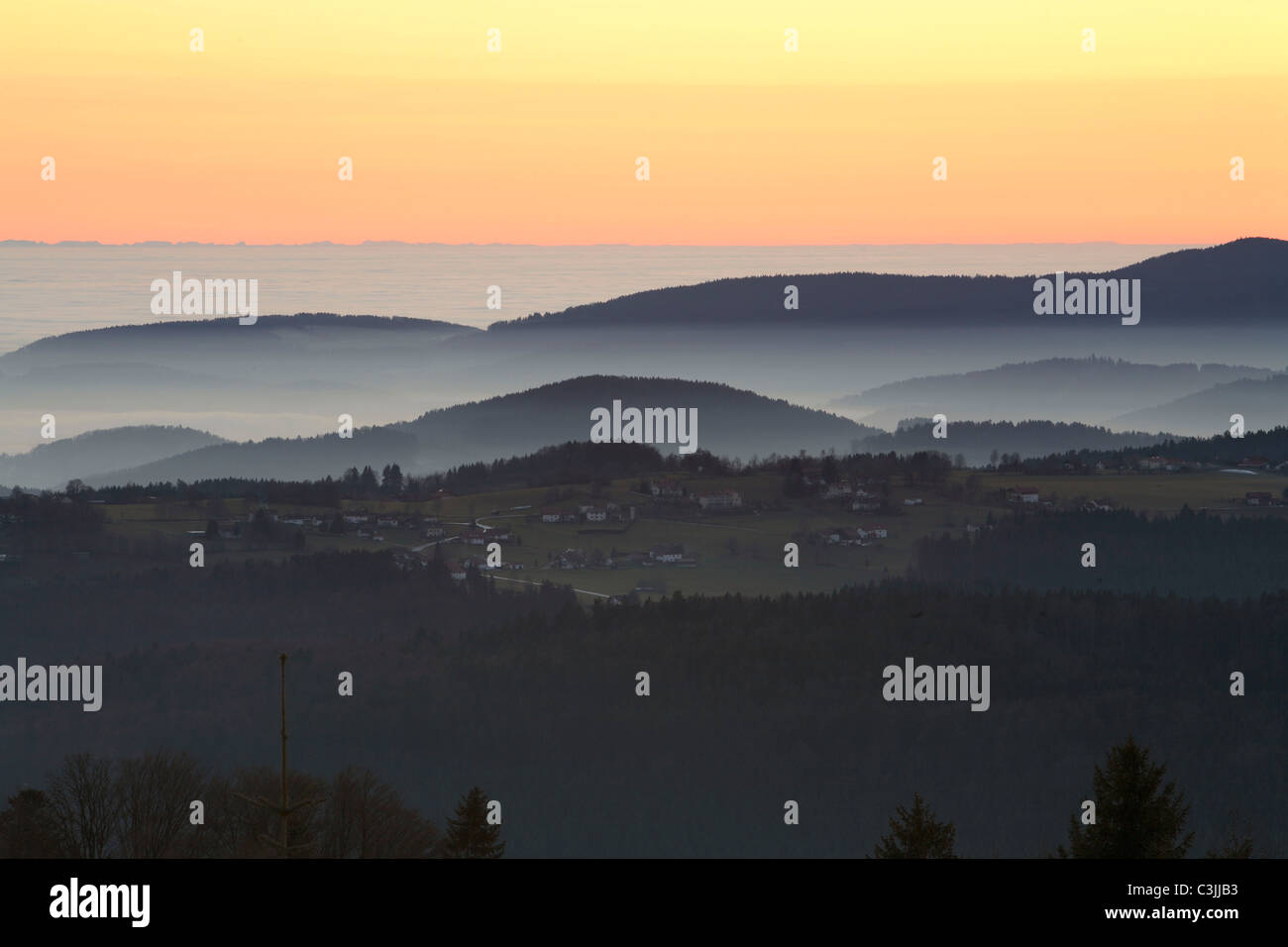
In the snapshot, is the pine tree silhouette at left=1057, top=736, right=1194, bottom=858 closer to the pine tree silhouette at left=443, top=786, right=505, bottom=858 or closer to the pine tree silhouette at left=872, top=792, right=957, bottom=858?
the pine tree silhouette at left=872, top=792, right=957, bottom=858

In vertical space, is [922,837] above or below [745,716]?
above

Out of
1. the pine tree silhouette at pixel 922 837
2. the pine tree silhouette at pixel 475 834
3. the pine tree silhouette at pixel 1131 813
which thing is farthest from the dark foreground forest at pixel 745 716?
the pine tree silhouette at pixel 1131 813

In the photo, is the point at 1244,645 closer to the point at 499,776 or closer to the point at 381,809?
the point at 499,776

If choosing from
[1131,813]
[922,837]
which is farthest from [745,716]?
[1131,813]

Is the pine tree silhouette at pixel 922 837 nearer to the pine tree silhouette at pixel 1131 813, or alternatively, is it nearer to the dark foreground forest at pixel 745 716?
the pine tree silhouette at pixel 1131 813

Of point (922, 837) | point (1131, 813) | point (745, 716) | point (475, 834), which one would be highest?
point (1131, 813)

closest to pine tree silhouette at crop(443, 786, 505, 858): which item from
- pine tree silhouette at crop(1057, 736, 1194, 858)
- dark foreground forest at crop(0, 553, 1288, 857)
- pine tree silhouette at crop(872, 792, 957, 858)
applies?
pine tree silhouette at crop(872, 792, 957, 858)

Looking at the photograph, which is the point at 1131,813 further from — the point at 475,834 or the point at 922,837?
the point at 475,834

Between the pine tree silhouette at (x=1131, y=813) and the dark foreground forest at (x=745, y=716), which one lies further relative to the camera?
the dark foreground forest at (x=745, y=716)
